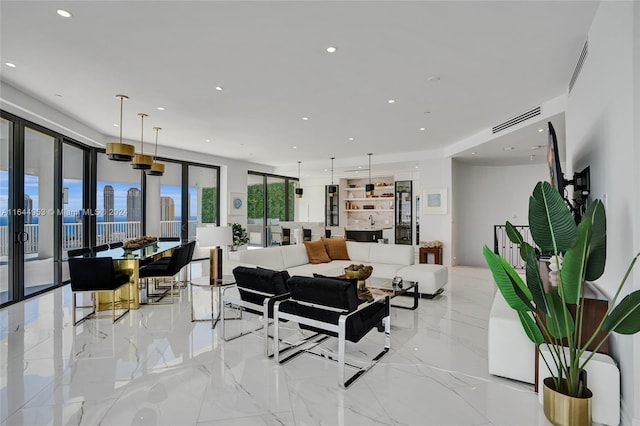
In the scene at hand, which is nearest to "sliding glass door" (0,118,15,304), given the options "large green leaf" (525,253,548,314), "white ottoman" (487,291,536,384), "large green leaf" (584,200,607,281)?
"white ottoman" (487,291,536,384)

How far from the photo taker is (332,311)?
2.78 m

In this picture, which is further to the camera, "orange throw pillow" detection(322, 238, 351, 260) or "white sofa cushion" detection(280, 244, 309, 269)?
"orange throw pillow" detection(322, 238, 351, 260)

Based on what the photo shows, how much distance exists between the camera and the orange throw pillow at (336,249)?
246 inches

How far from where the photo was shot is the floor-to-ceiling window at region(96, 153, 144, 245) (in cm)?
693

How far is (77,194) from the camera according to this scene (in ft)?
20.8

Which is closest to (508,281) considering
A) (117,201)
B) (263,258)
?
(263,258)

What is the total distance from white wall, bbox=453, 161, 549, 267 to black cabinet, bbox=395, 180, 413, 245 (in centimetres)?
145

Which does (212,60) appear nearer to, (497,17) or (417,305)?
(497,17)

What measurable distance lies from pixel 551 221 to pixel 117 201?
7.79m

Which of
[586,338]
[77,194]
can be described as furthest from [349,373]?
[77,194]

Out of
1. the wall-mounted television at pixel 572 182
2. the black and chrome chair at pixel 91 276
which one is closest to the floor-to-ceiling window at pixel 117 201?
the black and chrome chair at pixel 91 276

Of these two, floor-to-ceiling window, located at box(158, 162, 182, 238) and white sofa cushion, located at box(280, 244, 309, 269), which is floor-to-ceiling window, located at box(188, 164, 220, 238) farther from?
white sofa cushion, located at box(280, 244, 309, 269)

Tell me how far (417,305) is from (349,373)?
2.21 metres

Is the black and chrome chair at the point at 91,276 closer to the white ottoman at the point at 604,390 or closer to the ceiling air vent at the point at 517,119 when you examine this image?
the white ottoman at the point at 604,390
